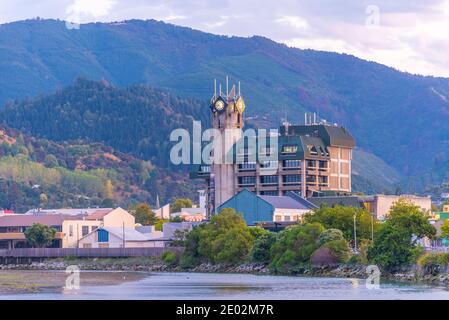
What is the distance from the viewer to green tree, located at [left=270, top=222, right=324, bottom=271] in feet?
422

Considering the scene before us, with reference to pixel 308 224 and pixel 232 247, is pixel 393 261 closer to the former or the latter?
pixel 308 224

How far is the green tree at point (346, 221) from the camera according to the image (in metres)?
142

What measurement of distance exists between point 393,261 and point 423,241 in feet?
80.7

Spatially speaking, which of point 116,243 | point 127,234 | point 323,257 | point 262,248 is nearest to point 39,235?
point 116,243

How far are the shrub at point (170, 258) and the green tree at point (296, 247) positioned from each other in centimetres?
2104

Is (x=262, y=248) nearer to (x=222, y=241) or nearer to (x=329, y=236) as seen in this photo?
(x=222, y=241)

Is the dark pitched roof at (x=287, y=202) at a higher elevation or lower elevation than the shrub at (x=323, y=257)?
higher

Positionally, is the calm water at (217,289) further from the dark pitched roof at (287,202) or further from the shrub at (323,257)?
the dark pitched roof at (287,202)

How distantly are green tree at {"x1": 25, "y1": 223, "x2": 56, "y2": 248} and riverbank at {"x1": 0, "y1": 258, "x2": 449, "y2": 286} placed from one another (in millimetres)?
10194

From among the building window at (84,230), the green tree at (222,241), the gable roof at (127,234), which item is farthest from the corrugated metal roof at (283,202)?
the building window at (84,230)

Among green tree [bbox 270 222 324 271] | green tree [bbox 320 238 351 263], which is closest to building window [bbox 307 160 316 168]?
green tree [bbox 270 222 324 271]

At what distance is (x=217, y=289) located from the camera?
94.2 m

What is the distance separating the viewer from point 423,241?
13550 cm
